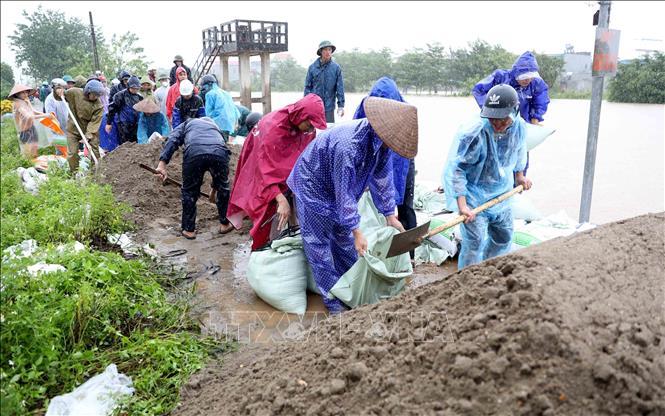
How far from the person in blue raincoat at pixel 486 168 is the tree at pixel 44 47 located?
25.0 m

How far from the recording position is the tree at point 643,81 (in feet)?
16.2

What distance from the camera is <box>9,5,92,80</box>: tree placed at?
24344 millimetres

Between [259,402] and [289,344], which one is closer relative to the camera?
[259,402]

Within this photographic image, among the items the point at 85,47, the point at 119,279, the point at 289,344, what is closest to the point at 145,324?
the point at 119,279

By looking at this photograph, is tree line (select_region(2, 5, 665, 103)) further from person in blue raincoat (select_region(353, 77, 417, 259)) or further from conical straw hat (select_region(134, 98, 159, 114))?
conical straw hat (select_region(134, 98, 159, 114))

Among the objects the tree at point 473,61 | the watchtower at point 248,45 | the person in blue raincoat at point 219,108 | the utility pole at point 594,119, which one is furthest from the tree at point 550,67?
the utility pole at point 594,119

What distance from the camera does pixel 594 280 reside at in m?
1.93

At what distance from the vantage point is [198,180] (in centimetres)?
465

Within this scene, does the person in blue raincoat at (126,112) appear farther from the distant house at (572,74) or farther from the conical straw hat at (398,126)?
the distant house at (572,74)

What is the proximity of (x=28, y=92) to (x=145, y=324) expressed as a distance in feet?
20.5

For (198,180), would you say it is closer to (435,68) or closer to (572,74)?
(435,68)

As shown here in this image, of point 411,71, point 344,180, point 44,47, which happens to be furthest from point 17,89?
point 44,47

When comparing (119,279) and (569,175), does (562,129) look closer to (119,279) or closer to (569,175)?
(569,175)

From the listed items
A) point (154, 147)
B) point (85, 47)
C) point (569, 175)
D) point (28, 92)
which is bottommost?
point (569, 175)
